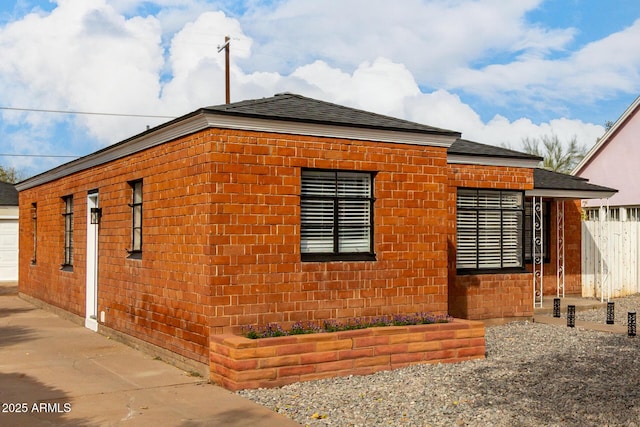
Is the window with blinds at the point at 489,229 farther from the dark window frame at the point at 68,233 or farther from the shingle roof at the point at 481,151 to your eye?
A: the dark window frame at the point at 68,233

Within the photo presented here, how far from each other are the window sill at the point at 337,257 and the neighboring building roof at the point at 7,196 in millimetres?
20908

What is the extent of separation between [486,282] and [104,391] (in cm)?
787

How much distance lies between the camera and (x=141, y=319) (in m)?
11.2

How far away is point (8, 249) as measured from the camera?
27594mm

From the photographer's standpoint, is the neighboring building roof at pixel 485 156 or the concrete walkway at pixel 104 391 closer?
the concrete walkway at pixel 104 391

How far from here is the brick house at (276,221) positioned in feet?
30.3

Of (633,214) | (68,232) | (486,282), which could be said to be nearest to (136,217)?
(68,232)

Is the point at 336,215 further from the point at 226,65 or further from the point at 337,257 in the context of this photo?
the point at 226,65

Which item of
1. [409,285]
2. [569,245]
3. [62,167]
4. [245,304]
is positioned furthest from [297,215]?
[569,245]

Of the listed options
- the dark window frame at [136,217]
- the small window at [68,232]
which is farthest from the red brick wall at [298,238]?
the small window at [68,232]

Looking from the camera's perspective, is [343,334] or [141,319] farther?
[141,319]

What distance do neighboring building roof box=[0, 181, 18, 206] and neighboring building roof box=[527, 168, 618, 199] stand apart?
19616mm

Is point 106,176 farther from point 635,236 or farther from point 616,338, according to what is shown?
point 635,236

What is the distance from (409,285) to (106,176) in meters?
6.09
